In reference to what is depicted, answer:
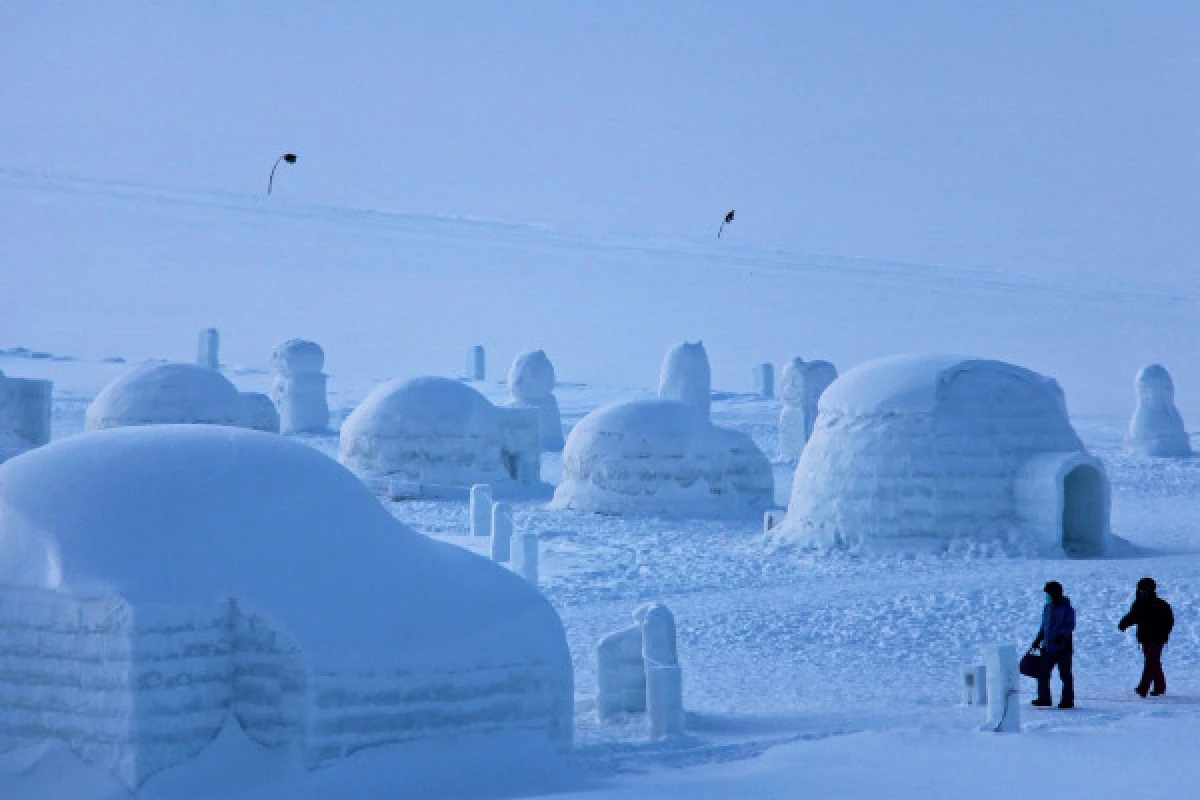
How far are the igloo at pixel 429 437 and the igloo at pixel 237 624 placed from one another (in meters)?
19.7

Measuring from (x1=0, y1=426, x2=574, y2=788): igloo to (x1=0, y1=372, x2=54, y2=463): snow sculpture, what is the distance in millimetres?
20526

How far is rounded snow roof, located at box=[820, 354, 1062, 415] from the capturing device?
21.5m

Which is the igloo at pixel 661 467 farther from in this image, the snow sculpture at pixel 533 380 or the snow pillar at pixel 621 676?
the snow pillar at pixel 621 676

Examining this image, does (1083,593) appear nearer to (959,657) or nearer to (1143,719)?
(959,657)

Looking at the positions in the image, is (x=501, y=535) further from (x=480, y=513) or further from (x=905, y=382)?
(x=905, y=382)

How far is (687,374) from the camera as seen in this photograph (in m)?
39.8

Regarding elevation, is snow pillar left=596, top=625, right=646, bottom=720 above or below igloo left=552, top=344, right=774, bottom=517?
below

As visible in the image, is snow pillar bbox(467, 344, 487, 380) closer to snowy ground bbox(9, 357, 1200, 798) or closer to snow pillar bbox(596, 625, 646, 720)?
snowy ground bbox(9, 357, 1200, 798)

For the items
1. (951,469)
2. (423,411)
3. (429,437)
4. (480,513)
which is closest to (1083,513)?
(951,469)

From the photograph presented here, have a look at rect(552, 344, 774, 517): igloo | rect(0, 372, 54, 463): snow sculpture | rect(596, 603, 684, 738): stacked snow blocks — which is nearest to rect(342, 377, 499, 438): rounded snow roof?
rect(552, 344, 774, 517): igloo

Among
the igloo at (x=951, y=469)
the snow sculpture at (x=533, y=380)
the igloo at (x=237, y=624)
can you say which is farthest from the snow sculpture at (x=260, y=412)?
the igloo at (x=237, y=624)

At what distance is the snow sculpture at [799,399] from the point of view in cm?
3972

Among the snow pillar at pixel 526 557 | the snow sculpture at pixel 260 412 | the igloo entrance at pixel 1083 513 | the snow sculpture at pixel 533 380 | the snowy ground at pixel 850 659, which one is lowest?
the snowy ground at pixel 850 659

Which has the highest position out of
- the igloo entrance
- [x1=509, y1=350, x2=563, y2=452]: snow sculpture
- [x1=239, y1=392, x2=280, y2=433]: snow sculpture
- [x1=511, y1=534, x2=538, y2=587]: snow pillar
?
[x1=509, y1=350, x2=563, y2=452]: snow sculpture
